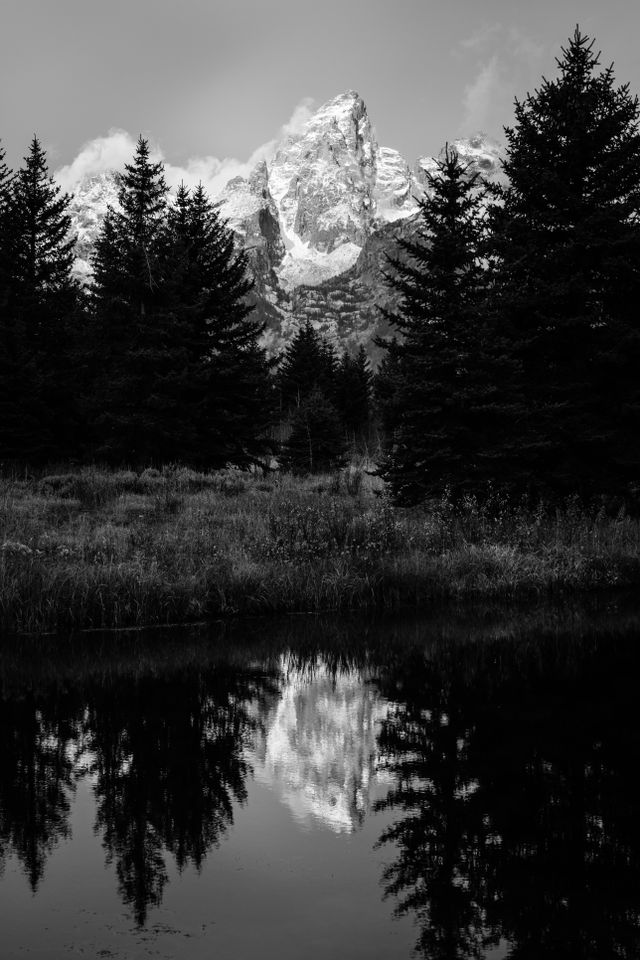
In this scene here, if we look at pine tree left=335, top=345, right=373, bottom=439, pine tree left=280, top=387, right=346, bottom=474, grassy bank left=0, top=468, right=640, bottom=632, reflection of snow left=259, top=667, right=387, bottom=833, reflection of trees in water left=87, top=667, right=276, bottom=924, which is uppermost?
pine tree left=335, top=345, right=373, bottom=439

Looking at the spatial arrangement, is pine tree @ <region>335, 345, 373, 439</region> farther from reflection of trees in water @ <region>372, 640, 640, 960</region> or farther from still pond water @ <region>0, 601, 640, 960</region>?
reflection of trees in water @ <region>372, 640, 640, 960</region>

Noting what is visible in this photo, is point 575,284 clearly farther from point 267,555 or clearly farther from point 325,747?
point 325,747

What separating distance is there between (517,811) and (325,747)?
1.67m

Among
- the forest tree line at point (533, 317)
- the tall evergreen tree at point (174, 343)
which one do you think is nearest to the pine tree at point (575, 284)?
the forest tree line at point (533, 317)

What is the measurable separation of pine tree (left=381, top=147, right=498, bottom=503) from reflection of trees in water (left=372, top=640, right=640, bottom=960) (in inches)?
345

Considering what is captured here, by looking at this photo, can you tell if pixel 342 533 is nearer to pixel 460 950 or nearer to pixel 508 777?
pixel 508 777

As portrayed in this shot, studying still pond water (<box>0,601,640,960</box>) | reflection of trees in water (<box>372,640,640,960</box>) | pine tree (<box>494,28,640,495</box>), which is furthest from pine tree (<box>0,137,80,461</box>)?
reflection of trees in water (<box>372,640,640,960</box>)

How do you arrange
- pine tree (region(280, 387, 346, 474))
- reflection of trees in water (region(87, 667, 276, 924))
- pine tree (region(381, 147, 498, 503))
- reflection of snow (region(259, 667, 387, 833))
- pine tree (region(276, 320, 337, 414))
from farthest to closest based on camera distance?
pine tree (region(276, 320, 337, 414))
pine tree (region(280, 387, 346, 474))
pine tree (region(381, 147, 498, 503))
reflection of snow (region(259, 667, 387, 833))
reflection of trees in water (region(87, 667, 276, 924))

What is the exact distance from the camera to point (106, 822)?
14.5 feet

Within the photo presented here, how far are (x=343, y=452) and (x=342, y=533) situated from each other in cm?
1795

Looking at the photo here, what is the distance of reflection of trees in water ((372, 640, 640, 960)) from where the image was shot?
3371 millimetres

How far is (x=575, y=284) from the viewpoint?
1579 centimetres

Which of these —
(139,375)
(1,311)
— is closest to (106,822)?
(139,375)

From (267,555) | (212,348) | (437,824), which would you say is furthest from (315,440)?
(437,824)
